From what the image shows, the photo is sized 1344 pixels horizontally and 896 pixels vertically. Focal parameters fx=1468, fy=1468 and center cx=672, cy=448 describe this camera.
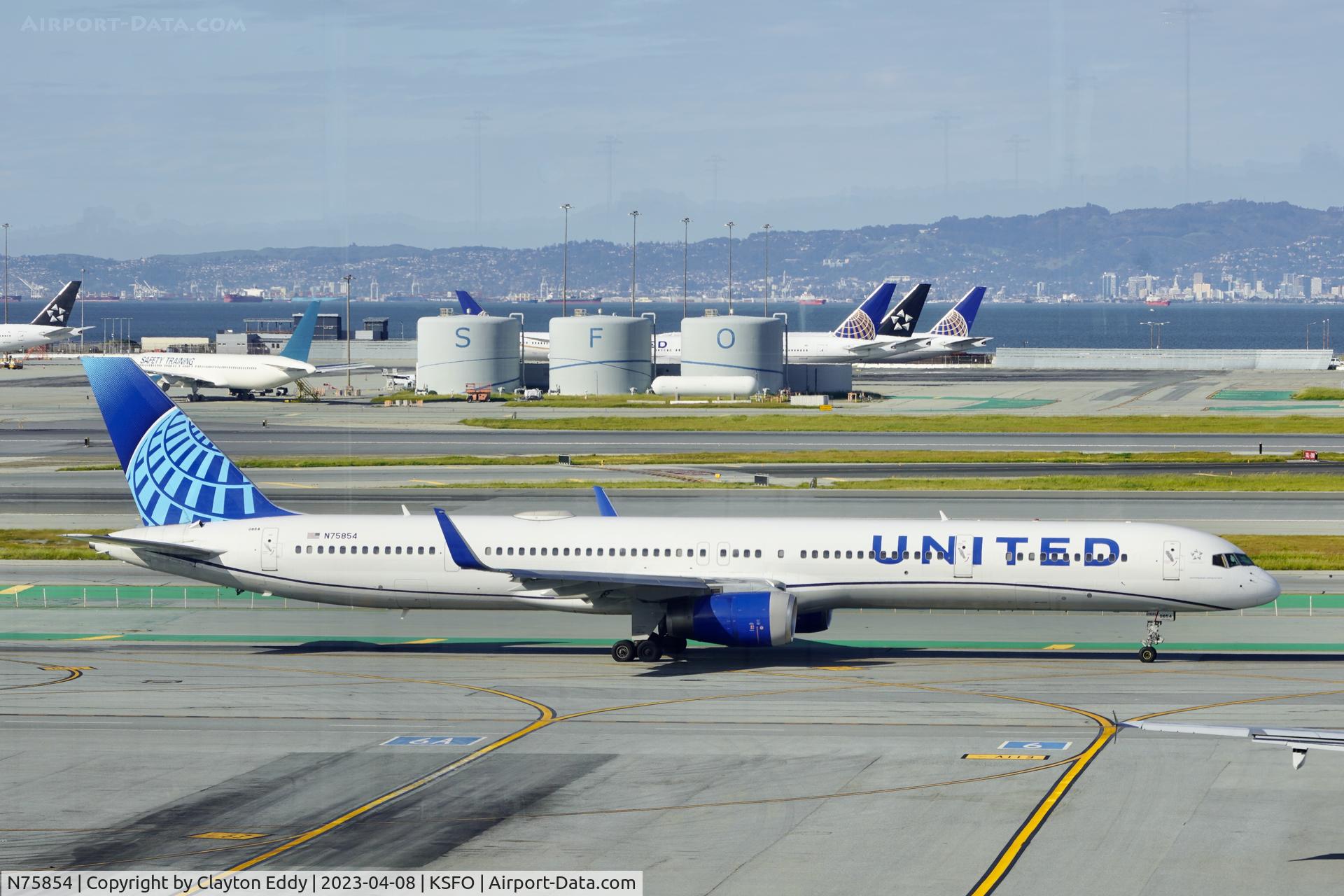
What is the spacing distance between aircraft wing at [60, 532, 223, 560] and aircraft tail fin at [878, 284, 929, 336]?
449 ft

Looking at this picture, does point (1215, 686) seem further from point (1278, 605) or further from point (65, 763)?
point (65, 763)

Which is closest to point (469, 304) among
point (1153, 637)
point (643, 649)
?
point (643, 649)

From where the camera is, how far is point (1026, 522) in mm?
41750

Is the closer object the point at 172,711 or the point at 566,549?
the point at 172,711

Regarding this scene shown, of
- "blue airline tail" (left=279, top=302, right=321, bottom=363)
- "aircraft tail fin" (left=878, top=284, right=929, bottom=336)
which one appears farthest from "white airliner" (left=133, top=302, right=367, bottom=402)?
"aircraft tail fin" (left=878, top=284, right=929, bottom=336)

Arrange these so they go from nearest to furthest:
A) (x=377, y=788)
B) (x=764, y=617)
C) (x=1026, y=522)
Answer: (x=377, y=788) < (x=764, y=617) < (x=1026, y=522)

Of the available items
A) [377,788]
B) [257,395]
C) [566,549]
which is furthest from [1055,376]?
[377,788]

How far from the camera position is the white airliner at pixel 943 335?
174m

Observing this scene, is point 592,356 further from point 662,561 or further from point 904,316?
point 662,561

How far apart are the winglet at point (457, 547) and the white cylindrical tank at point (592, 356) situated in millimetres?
101617

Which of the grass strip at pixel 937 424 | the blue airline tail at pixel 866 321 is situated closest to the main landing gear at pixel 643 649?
the grass strip at pixel 937 424

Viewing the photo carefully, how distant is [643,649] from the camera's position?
40.7 m

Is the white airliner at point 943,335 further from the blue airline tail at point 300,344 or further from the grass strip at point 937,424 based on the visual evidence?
the blue airline tail at point 300,344

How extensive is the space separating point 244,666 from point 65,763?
10.2 m
